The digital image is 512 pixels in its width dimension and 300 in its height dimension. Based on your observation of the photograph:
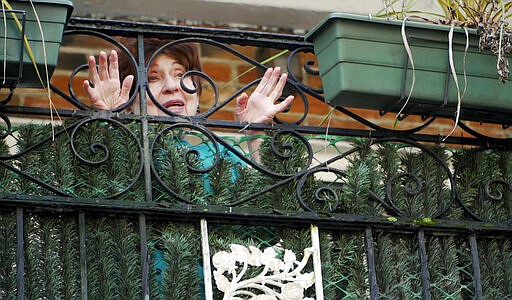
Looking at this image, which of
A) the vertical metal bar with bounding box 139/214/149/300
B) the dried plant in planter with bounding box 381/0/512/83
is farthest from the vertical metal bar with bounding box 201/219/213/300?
the dried plant in planter with bounding box 381/0/512/83

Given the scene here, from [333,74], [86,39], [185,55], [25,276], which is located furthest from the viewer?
[86,39]

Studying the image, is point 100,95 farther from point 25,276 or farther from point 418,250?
point 418,250

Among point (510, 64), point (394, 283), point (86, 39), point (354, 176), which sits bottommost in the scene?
point (394, 283)

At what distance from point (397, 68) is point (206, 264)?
2.89ft

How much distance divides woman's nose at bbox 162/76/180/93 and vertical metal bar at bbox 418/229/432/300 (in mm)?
1101

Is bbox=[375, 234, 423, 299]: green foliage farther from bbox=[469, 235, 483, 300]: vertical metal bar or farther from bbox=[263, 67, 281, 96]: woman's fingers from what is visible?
bbox=[263, 67, 281, 96]: woman's fingers

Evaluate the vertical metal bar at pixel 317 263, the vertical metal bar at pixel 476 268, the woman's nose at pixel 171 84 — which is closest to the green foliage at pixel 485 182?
the vertical metal bar at pixel 476 268

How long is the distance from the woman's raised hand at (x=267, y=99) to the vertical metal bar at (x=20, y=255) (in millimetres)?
916

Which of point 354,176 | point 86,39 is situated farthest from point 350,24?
point 86,39

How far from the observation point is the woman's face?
574cm

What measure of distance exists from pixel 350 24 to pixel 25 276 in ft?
4.25

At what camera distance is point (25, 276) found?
477 centimetres

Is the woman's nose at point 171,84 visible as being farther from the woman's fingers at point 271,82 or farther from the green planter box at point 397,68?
the green planter box at point 397,68

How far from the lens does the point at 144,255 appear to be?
16.0 feet
